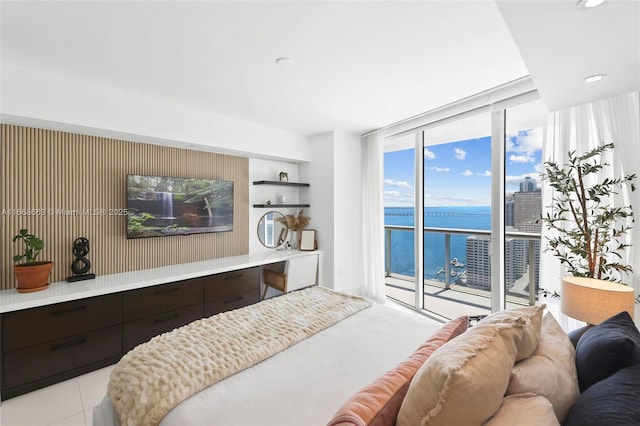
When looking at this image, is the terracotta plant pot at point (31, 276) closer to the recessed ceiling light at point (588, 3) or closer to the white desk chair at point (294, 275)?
the white desk chair at point (294, 275)

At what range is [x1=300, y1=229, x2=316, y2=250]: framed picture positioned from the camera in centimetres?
440

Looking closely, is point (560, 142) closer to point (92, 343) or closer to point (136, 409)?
point (136, 409)

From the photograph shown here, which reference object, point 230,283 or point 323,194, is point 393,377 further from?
point 323,194

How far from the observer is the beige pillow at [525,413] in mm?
770

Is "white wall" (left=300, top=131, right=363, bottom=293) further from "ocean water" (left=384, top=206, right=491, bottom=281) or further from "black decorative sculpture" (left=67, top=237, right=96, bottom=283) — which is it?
"black decorative sculpture" (left=67, top=237, right=96, bottom=283)

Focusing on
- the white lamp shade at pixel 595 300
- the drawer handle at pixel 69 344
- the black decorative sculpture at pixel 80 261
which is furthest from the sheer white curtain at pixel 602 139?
the black decorative sculpture at pixel 80 261

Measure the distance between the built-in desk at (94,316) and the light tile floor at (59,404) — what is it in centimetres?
7

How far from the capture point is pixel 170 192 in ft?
10.9

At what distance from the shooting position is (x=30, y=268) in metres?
2.31

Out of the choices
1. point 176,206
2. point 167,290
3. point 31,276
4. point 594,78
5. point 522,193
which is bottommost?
point 167,290

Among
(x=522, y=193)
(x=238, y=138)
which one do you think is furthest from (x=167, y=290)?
(x=522, y=193)

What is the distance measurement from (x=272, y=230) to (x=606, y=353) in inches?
154

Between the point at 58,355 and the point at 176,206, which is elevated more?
the point at 176,206

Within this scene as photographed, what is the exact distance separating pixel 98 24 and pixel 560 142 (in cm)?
350
